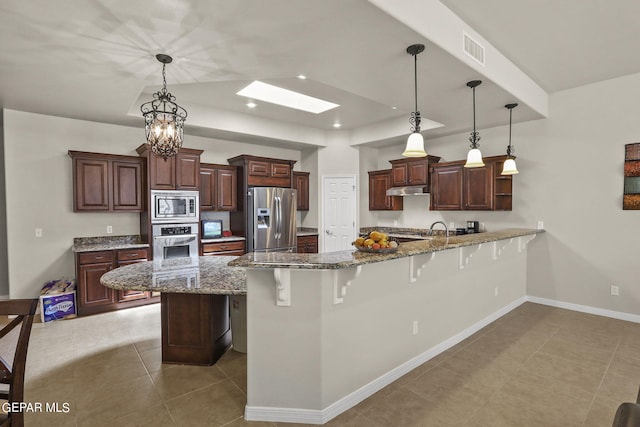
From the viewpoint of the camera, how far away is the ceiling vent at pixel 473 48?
2750mm

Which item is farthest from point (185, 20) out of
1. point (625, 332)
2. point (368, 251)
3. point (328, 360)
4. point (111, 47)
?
point (625, 332)

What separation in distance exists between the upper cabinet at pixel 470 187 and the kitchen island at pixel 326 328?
2.59 m

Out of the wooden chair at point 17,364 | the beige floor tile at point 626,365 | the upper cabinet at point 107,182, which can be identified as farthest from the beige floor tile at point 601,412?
the upper cabinet at point 107,182

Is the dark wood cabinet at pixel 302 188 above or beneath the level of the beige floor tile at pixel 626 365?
above

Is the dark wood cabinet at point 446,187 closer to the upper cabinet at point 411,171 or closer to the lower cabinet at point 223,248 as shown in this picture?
the upper cabinet at point 411,171

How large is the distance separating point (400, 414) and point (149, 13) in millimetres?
3191

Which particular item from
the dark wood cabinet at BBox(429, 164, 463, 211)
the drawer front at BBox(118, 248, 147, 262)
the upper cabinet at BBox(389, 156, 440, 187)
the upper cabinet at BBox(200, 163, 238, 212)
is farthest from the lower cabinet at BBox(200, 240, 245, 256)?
the dark wood cabinet at BBox(429, 164, 463, 211)

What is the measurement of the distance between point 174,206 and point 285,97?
2.32m

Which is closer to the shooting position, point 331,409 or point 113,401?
point 331,409

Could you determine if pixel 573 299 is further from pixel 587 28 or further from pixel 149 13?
pixel 149 13

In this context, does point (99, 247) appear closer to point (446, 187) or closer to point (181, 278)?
point (181, 278)

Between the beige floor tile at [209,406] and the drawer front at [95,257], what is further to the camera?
the drawer front at [95,257]

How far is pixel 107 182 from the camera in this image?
4.50m

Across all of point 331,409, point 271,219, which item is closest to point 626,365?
point 331,409
